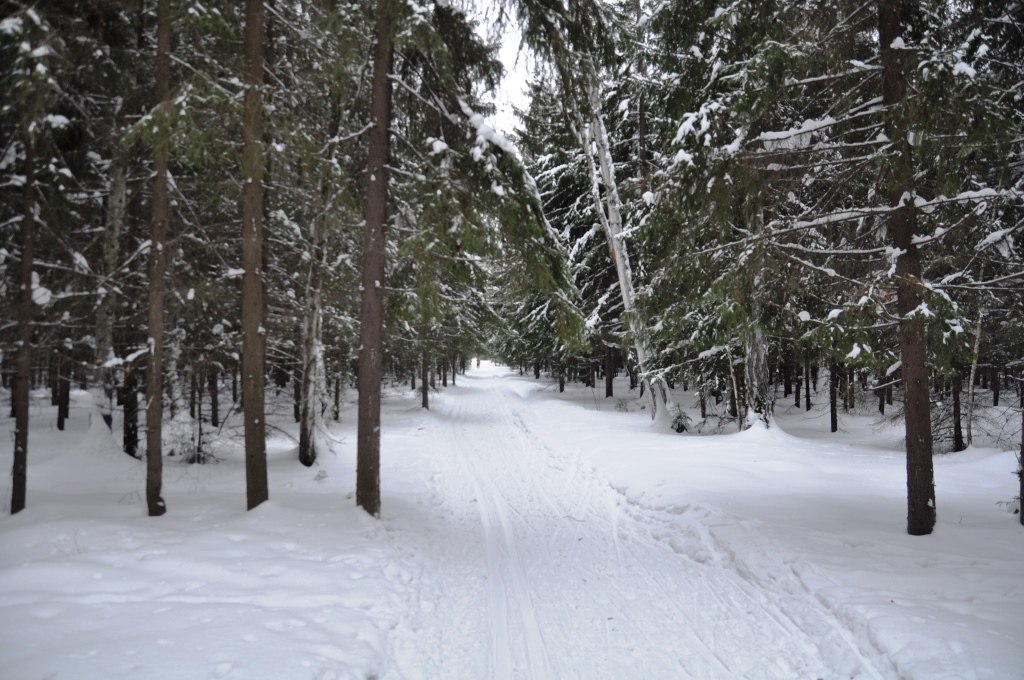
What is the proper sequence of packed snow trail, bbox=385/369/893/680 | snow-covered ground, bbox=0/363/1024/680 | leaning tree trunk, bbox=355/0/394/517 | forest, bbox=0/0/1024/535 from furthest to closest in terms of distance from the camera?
leaning tree trunk, bbox=355/0/394/517 < forest, bbox=0/0/1024/535 < packed snow trail, bbox=385/369/893/680 < snow-covered ground, bbox=0/363/1024/680

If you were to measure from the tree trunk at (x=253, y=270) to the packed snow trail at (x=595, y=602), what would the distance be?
2.30 m

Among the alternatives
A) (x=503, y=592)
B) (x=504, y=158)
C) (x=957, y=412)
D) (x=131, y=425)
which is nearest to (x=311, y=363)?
(x=131, y=425)

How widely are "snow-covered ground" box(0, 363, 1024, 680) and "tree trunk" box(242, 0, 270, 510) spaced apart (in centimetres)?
81

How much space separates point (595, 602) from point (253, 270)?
6.14m

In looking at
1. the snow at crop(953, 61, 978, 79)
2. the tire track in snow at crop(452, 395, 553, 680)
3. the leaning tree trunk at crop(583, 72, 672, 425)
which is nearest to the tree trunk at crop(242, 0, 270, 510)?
the tire track in snow at crop(452, 395, 553, 680)

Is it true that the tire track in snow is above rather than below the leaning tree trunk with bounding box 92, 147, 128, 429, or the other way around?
below

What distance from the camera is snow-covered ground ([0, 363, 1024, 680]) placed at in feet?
12.9

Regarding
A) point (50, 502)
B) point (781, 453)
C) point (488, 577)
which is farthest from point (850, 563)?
point (50, 502)

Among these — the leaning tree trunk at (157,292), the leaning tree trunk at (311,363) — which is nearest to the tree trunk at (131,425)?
the leaning tree trunk at (311,363)

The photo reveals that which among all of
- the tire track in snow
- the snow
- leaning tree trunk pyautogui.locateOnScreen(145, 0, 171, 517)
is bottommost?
the tire track in snow

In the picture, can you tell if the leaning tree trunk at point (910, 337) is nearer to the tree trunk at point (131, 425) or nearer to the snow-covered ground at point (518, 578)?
the snow-covered ground at point (518, 578)

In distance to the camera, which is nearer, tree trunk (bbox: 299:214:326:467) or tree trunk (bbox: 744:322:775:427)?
tree trunk (bbox: 299:214:326:467)

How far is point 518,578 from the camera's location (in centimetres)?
588

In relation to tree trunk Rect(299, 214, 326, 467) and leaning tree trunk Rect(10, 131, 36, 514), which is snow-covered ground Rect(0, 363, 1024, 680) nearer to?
leaning tree trunk Rect(10, 131, 36, 514)
